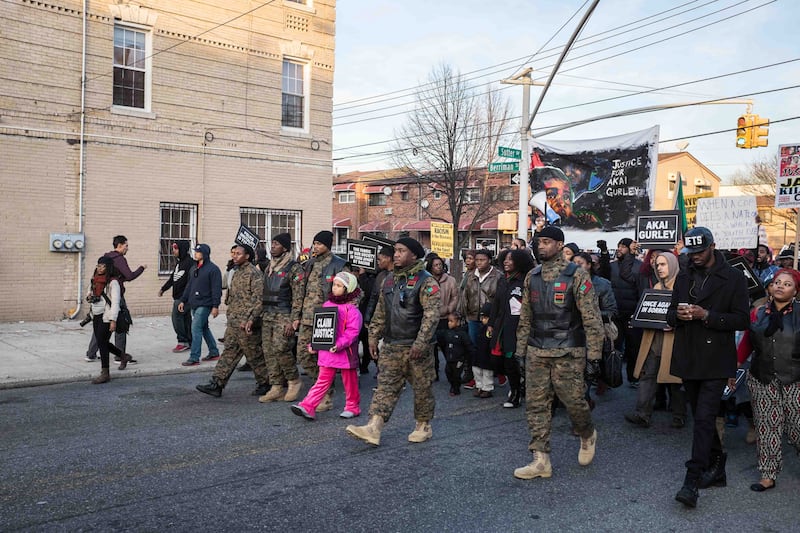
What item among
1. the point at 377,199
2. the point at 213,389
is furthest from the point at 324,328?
the point at 377,199

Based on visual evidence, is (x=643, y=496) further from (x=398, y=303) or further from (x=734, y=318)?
(x=398, y=303)

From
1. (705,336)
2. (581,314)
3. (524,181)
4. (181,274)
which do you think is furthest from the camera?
(524,181)

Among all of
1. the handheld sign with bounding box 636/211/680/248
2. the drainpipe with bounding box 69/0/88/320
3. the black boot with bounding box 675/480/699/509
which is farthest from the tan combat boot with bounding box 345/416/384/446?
the drainpipe with bounding box 69/0/88/320

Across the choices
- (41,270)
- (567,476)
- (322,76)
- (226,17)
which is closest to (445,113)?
(322,76)

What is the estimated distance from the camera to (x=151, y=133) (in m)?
16.4

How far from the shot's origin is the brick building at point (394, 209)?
43.6 metres

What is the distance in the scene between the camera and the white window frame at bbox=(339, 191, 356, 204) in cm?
5262

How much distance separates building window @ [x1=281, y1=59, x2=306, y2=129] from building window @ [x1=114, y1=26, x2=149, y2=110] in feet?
12.1

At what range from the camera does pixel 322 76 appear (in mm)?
19469

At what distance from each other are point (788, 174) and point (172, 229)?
12.7 meters

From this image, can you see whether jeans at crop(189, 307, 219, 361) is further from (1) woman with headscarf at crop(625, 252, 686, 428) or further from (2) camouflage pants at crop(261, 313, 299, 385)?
(1) woman with headscarf at crop(625, 252, 686, 428)

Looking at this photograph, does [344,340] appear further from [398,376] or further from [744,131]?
[744,131]

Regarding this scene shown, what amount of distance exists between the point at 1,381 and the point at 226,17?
1132 centimetres

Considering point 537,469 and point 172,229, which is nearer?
point 537,469
